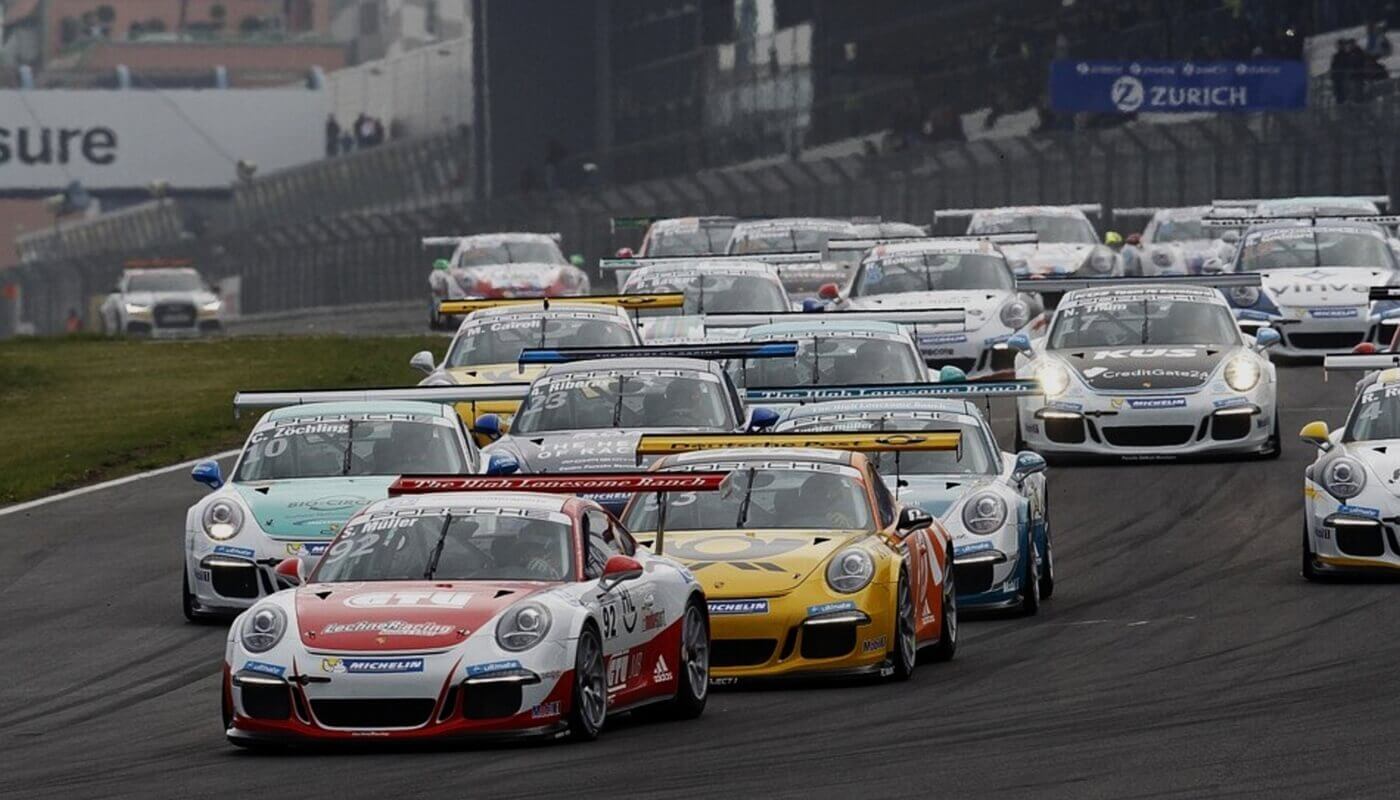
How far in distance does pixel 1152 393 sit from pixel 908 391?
13.8 feet

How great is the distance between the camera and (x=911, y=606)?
46.3 feet

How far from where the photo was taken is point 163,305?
5594 cm

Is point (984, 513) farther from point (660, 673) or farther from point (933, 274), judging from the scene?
point (933, 274)

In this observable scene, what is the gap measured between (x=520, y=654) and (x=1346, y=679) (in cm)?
394

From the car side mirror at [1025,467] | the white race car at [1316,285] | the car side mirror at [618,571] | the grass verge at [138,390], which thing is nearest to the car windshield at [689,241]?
the grass verge at [138,390]

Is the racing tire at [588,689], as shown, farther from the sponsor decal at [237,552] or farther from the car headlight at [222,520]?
the car headlight at [222,520]

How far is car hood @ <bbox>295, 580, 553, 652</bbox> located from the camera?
11398 mm

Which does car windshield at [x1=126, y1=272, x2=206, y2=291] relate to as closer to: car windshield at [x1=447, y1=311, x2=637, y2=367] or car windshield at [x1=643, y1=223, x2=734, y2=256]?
car windshield at [x1=643, y1=223, x2=734, y2=256]

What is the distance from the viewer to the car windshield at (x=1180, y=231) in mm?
39844

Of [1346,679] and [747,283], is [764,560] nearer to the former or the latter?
[1346,679]

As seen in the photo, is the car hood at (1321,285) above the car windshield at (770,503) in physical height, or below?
above

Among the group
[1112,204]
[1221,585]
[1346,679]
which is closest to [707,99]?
[1112,204]

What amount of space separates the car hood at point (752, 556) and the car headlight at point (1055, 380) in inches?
382

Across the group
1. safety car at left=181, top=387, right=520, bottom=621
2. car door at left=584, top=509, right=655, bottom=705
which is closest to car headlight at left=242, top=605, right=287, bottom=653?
car door at left=584, top=509, right=655, bottom=705
